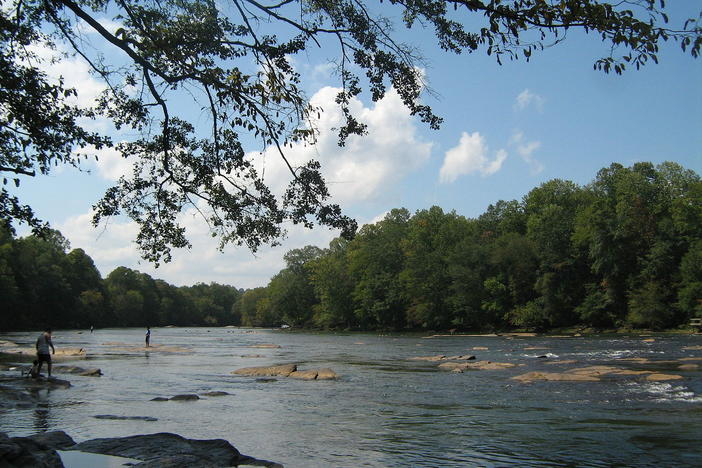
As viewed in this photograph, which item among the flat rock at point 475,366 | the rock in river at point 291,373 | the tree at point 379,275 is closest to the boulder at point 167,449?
the rock in river at point 291,373

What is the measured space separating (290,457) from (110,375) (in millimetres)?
17331

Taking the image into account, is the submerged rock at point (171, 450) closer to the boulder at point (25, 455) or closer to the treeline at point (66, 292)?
the boulder at point (25, 455)

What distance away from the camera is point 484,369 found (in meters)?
25.9

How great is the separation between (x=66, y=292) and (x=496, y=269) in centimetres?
8308

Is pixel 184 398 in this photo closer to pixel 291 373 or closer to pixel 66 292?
pixel 291 373

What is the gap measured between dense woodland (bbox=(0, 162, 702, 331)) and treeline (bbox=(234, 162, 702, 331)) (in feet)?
0.61

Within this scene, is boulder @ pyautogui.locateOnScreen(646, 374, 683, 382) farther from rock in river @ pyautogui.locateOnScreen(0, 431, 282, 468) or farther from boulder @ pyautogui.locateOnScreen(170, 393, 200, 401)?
rock in river @ pyautogui.locateOnScreen(0, 431, 282, 468)

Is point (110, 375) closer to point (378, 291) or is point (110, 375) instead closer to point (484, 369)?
point (484, 369)

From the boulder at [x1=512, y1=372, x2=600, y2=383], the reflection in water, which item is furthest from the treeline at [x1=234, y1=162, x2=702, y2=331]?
the reflection in water

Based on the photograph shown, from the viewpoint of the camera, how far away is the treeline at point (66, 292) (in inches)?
3679

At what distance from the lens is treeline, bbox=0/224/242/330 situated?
93.4m

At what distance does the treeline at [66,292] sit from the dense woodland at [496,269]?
0.99ft

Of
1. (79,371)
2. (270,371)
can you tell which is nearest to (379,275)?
(270,371)

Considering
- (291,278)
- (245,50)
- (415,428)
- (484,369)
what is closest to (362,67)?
(245,50)
